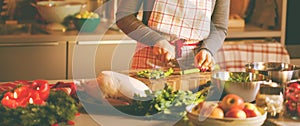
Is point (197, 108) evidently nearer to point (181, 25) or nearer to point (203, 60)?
point (203, 60)

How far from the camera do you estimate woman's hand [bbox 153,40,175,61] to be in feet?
7.49

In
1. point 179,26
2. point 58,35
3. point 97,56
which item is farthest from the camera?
point 97,56

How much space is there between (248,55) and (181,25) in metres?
0.58

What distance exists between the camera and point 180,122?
1777 mm

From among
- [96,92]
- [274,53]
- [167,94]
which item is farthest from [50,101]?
[274,53]

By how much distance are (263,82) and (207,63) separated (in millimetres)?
386

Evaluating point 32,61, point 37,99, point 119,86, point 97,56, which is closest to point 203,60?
point 119,86

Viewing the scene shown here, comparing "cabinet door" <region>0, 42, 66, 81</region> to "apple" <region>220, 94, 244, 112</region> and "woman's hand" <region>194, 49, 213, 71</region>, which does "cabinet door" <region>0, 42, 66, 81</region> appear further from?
"apple" <region>220, 94, 244, 112</region>

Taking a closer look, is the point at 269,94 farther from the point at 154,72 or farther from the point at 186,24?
the point at 186,24

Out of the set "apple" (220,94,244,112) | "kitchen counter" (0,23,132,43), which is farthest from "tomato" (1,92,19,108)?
"kitchen counter" (0,23,132,43)

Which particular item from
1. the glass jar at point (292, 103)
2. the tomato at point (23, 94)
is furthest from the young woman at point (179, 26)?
the tomato at point (23, 94)

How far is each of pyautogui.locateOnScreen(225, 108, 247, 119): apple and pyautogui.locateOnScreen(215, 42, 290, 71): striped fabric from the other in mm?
1242

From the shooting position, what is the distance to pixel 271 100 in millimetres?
1825

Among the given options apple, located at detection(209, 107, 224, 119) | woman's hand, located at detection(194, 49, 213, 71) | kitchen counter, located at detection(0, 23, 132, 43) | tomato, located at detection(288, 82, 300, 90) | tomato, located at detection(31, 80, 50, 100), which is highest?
kitchen counter, located at detection(0, 23, 132, 43)
